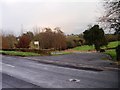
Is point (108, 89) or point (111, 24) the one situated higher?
point (111, 24)

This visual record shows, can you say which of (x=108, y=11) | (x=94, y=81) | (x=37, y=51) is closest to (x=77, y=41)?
(x=37, y=51)

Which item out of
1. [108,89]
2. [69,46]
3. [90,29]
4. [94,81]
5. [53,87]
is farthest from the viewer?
[69,46]

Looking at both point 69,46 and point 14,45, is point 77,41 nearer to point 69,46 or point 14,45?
point 69,46

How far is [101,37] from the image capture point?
35750mm

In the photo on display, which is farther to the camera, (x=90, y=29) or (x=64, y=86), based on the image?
(x=90, y=29)

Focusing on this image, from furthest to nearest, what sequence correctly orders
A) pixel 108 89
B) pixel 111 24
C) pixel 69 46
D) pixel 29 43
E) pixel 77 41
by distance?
pixel 77 41 < pixel 69 46 < pixel 29 43 < pixel 111 24 < pixel 108 89

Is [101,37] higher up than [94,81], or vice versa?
[101,37]

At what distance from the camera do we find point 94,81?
12.4m

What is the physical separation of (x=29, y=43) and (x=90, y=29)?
24.0 metres

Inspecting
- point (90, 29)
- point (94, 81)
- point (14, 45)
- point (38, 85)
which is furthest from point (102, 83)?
point (14, 45)

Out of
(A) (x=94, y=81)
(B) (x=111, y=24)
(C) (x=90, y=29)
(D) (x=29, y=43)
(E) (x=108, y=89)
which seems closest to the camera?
(E) (x=108, y=89)

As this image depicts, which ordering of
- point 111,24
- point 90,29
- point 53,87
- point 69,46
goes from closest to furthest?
point 53,87 → point 111,24 → point 90,29 → point 69,46

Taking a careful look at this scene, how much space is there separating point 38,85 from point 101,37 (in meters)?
25.0

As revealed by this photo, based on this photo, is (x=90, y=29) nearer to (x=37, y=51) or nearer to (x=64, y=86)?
(x=37, y=51)
